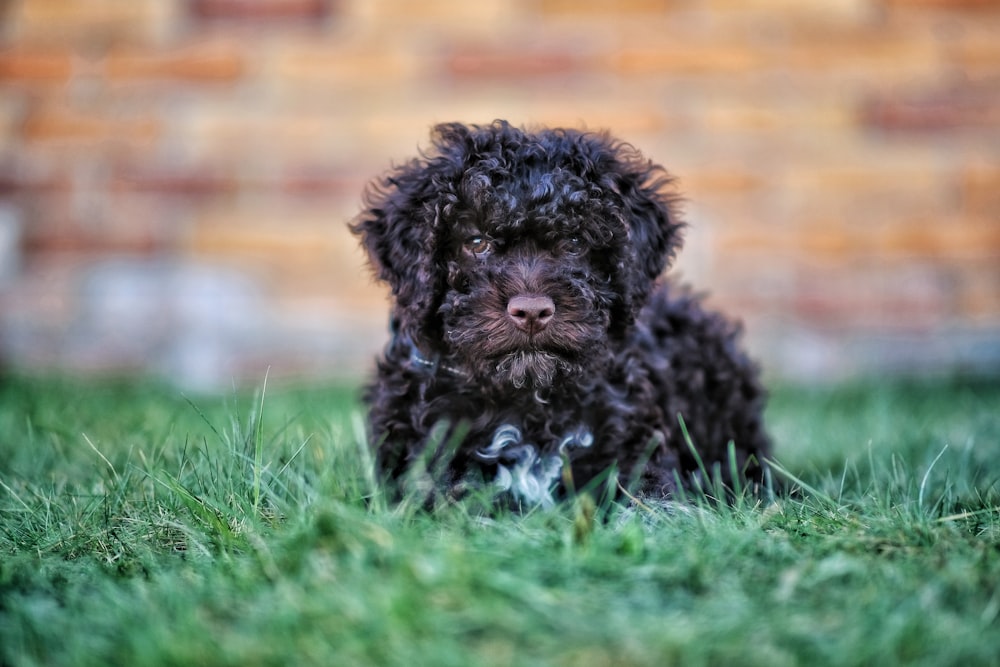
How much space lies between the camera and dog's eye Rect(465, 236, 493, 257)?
3709 mm

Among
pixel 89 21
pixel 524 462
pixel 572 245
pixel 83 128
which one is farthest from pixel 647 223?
pixel 89 21

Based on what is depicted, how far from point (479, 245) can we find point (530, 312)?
42cm

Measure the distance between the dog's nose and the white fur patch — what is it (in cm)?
43

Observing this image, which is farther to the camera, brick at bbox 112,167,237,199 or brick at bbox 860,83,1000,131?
brick at bbox 112,167,237,199

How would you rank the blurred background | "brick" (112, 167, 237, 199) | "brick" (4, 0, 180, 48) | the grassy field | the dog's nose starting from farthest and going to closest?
"brick" (112, 167, 237, 199), "brick" (4, 0, 180, 48), the blurred background, the dog's nose, the grassy field

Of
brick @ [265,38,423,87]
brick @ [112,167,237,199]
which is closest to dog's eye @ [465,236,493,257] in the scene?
brick @ [265,38,423,87]

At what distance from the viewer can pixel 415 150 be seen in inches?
325

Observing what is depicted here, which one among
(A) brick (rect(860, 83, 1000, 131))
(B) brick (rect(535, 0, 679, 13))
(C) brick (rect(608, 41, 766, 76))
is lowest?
(A) brick (rect(860, 83, 1000, 131))

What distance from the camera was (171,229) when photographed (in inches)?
329

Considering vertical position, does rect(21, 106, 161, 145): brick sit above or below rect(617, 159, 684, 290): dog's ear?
above

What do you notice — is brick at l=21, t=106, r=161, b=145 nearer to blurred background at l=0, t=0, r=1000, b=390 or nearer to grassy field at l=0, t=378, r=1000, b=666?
blurred background at l=0, t=0, r=1000, b=390

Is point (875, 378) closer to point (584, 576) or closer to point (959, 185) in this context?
point (959, 185)

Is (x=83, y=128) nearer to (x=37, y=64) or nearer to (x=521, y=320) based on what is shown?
(x=37, y=64)

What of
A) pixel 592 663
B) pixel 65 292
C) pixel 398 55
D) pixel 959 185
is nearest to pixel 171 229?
pixel 65 292
